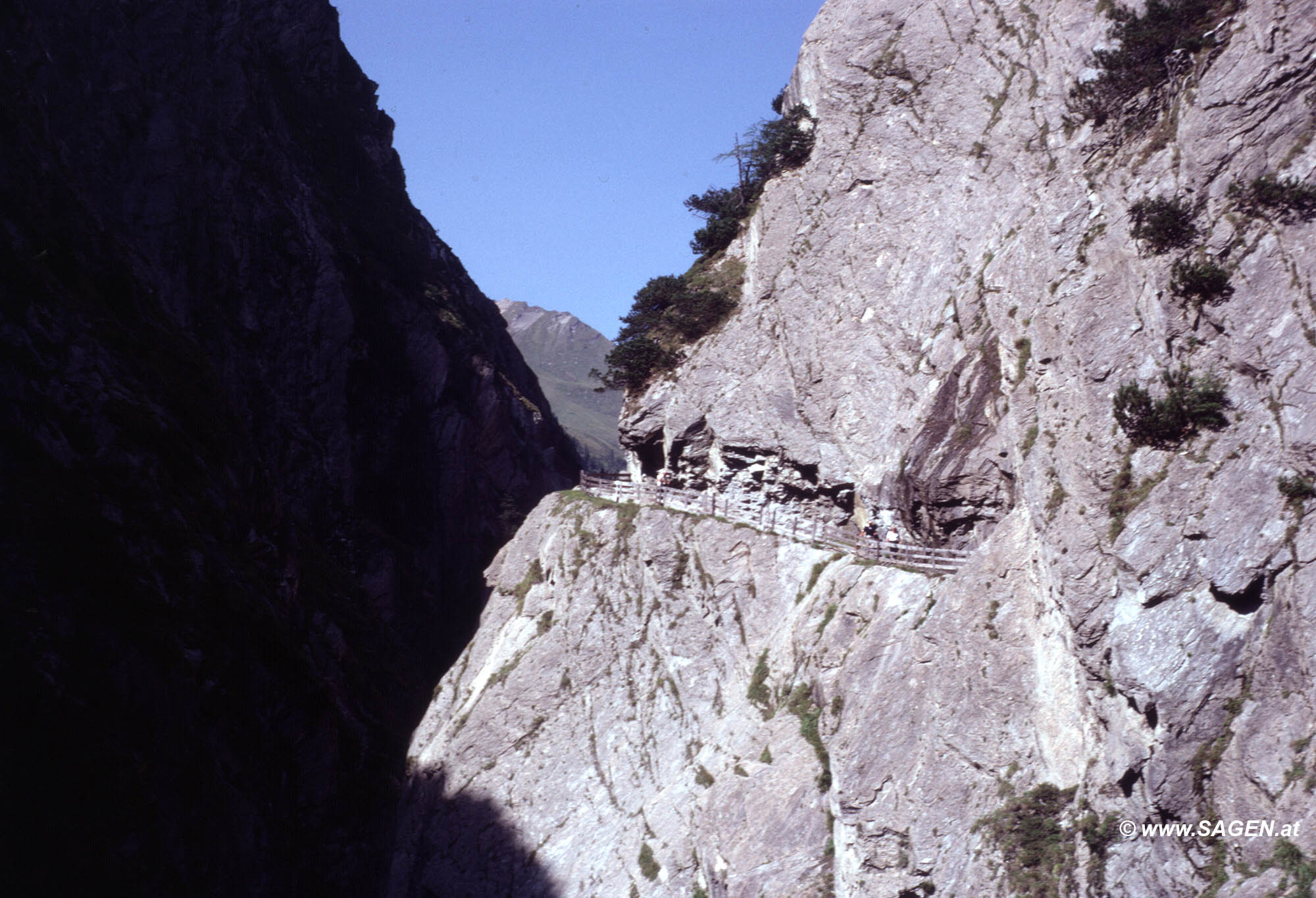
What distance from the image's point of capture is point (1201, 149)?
15.5 meters

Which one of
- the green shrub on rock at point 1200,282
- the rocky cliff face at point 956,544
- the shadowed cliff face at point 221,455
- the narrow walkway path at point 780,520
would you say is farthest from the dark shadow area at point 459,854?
the green shrub on rock at point 1200,282

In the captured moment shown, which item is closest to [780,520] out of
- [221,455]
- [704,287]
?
[704,287]

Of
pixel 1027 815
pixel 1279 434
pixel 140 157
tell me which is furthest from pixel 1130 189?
pixel 140 157

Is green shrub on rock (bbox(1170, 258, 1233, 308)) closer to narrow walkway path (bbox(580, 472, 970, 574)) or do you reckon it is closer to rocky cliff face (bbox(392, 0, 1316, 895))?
rocky cliff face (bbox(392, 0, 1316, 895))

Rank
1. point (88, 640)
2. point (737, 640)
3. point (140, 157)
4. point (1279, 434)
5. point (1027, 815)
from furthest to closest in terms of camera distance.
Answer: point (140, 157), point (737, 640), point (88, 640), point (1027, 815), point (1279, 434)

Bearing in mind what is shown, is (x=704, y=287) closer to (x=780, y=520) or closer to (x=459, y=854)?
(x=780, y=520)

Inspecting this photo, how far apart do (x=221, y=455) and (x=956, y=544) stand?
69.6 ft

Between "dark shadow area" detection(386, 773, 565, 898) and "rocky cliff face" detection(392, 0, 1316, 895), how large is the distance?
166 millimetres

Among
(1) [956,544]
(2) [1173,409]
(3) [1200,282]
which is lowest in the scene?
(1) [956,544]

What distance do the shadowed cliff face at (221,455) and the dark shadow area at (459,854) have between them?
1.54 m

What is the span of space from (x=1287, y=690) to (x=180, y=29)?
49.7m

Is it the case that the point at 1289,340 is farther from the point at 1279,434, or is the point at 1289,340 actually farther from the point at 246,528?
the point at 246,528

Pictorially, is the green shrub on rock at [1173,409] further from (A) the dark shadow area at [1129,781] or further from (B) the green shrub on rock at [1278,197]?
(A) the dark shadow area at [1129,781]

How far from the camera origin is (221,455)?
79.7 ft
